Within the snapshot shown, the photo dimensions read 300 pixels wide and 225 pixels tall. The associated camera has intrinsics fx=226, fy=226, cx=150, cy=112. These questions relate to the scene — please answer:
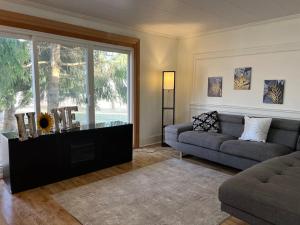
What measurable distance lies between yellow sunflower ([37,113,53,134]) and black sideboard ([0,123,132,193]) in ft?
0.31

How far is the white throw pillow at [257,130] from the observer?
3365 millimetres

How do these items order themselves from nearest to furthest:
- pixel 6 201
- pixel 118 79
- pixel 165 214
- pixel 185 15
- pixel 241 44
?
pixel 165 214
pixel 6 201
pixel 185 15
pixel 241 44
pixel 118 79

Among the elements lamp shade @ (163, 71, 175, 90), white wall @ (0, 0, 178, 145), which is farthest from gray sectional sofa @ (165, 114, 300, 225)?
lamp shade @ (163, 71, 175, 90)

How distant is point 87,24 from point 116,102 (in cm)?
149

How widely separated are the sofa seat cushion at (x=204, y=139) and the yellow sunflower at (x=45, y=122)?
2125mm

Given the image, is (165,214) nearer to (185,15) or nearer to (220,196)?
(220,196)

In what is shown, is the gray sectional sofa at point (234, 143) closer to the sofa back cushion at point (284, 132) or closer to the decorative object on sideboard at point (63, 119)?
the sofa back cushion at point (284, 132)

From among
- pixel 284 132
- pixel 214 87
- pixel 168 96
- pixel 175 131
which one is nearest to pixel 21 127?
pixel 175 131

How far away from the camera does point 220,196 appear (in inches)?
79.1

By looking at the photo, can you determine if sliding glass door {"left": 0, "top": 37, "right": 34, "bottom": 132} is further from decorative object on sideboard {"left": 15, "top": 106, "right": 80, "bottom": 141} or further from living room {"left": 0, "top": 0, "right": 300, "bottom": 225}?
decorative object on sideboard {"left": 15, "top": 106, "right": 80, "bottom": 141}

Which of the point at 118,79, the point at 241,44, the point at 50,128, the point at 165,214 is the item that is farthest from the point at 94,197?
the point at 241,44

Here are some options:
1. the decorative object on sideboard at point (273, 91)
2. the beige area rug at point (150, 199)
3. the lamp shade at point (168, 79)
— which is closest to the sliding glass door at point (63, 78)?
the lamp shade at point (168, 79)

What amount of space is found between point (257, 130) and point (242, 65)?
1.33 m

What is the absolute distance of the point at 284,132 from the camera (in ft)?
11.0
